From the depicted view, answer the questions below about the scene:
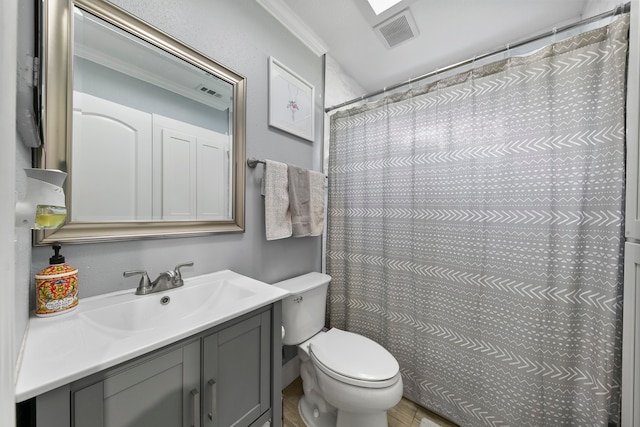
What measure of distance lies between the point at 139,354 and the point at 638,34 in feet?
5.71

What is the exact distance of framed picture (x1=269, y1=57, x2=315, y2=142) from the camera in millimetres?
1399

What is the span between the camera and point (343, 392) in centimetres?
103

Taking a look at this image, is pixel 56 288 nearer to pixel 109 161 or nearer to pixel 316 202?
pixel 109 161

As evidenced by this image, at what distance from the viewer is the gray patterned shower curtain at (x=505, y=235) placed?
92 cm

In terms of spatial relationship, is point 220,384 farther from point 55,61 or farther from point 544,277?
point 544,277

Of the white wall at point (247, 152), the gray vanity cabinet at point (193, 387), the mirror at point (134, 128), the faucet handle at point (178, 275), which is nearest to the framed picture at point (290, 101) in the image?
the white wall at point (247, 152)

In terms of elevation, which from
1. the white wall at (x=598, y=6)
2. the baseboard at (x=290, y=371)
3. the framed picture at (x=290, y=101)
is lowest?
the baseboard at (x=290, y=371)

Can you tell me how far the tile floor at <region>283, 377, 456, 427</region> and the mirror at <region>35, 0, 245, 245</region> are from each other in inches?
43.4

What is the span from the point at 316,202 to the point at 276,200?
329mm

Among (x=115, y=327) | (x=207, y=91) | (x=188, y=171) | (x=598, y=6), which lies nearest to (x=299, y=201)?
(x=188, y=171)

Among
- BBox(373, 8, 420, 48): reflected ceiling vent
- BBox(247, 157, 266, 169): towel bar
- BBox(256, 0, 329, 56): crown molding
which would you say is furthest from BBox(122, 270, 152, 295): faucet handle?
BBox(373, 8, 420, 48): reflected ceiling vent

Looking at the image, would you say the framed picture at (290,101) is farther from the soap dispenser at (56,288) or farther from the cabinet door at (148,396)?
the cabinet door at (148,396)

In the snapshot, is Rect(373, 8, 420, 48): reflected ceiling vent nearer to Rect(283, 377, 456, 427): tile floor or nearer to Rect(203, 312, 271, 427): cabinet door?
Rect(203, 312, 271, 427): cabinet door

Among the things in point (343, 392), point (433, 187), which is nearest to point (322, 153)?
point (433, 187)
